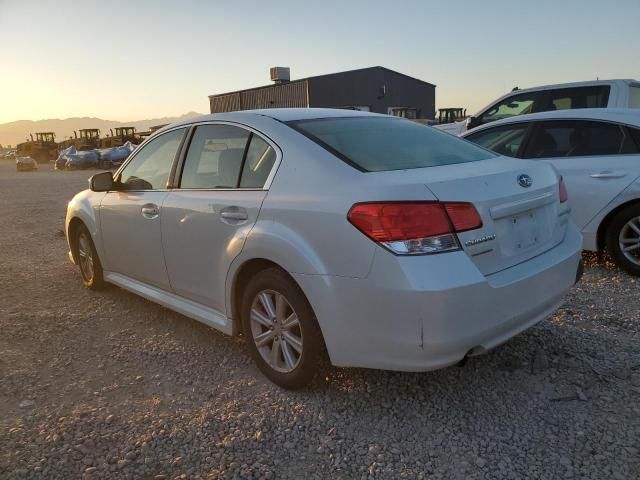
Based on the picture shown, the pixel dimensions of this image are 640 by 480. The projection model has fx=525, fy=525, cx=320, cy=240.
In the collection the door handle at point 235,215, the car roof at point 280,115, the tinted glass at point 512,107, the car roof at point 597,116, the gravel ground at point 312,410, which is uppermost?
the tinted glass at point 512,107

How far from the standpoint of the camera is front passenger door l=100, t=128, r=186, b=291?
3.70 meters

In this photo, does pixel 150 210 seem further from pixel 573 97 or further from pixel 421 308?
pixel 573 97

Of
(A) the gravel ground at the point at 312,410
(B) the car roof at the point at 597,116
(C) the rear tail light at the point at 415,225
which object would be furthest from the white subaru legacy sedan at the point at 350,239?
(B) the car roof at the point at 597,116

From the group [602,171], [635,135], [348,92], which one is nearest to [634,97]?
[635,135]

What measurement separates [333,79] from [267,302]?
34740 mm

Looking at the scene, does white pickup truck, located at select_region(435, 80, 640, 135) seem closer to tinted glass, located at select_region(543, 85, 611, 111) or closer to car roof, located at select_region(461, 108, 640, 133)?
tinted glass, located at select_region(543, 85, 611, 111)

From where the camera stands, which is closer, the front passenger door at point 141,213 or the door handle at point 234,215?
the door handle at point 234,215

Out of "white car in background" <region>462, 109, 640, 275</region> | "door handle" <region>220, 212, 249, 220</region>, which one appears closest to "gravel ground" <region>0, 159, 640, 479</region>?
"white car in background" <region>462, 109, 640, 275</region>

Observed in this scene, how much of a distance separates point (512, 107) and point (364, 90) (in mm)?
28982

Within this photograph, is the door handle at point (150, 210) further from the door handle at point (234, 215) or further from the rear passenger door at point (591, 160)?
the rear passenger door at point (591, 160)

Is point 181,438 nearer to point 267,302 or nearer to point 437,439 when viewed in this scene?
point 267,302

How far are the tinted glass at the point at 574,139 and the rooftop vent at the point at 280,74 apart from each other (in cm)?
3690

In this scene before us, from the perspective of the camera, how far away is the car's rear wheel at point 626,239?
15.0ft

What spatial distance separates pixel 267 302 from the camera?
291cm
